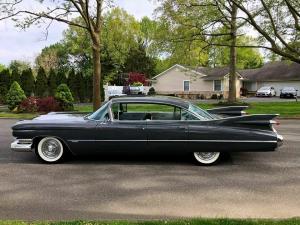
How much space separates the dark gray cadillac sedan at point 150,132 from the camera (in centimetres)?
859

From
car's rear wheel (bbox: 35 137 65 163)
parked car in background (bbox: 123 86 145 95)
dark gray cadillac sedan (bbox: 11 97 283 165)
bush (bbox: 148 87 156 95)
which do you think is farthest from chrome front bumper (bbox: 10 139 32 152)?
bush (bbox: 148 87 156 95)

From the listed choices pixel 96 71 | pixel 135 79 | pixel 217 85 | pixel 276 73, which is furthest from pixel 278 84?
pixel 96 71

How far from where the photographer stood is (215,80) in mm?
58562

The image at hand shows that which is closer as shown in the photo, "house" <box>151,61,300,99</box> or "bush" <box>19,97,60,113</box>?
"bush" <box>19,97,60,113</box>

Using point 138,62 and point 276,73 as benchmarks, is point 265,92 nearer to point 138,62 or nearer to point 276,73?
point 276,73

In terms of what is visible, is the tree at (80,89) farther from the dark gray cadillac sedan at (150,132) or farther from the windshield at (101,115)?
the windshield at (101,115)

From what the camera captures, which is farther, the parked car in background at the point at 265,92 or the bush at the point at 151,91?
the parked car in background at the point at 265,92

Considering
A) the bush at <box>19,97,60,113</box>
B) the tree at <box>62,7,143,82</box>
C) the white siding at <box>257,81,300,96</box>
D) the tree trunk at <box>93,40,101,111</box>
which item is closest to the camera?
the tree trunk at <box>93,40,101,111</box>

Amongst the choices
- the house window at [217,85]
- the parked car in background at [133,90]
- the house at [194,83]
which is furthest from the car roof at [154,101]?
the house window at [217,85]

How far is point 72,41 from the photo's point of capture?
80438 millimetres

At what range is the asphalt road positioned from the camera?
585 centimetres

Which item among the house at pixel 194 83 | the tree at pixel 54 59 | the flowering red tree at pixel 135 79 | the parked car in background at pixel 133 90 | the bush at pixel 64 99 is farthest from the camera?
the tree at pixel 54 59

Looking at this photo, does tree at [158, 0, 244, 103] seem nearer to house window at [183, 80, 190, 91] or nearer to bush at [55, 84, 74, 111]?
bush at [55, 84, 74, 111]

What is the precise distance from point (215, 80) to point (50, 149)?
50.8 m
